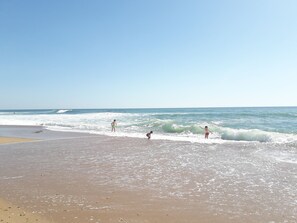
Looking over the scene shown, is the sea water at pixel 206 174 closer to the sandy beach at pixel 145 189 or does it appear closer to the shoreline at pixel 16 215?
the sandy beach at pixel 145 189

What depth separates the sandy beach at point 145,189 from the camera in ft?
21.3

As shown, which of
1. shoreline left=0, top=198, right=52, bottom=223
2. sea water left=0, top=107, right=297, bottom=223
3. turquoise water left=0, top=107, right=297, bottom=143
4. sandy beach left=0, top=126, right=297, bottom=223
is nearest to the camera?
shoreline left=0, top=198, right=52, bottom=223

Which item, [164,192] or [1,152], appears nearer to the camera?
[164,192]

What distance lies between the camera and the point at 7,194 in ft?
25.9

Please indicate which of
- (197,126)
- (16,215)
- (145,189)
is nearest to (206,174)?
(145,189)

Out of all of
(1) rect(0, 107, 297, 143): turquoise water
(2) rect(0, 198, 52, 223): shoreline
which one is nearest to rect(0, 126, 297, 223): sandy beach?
(2) rect(0, 198, 52, 223): shoreline

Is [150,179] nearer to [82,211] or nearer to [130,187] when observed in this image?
[130,187]

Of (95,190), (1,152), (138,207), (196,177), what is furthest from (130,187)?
(1,152)

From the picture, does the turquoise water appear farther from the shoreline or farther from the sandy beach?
the shoreline

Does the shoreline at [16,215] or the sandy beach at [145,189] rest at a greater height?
the shoreline at [16,215]

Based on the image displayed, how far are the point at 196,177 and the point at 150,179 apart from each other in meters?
1.54

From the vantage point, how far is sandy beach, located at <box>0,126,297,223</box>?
6.49 m

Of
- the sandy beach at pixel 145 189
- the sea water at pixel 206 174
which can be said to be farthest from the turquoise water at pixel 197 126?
the sandy beach at pixel 145 189

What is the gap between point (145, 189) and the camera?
8500mm
